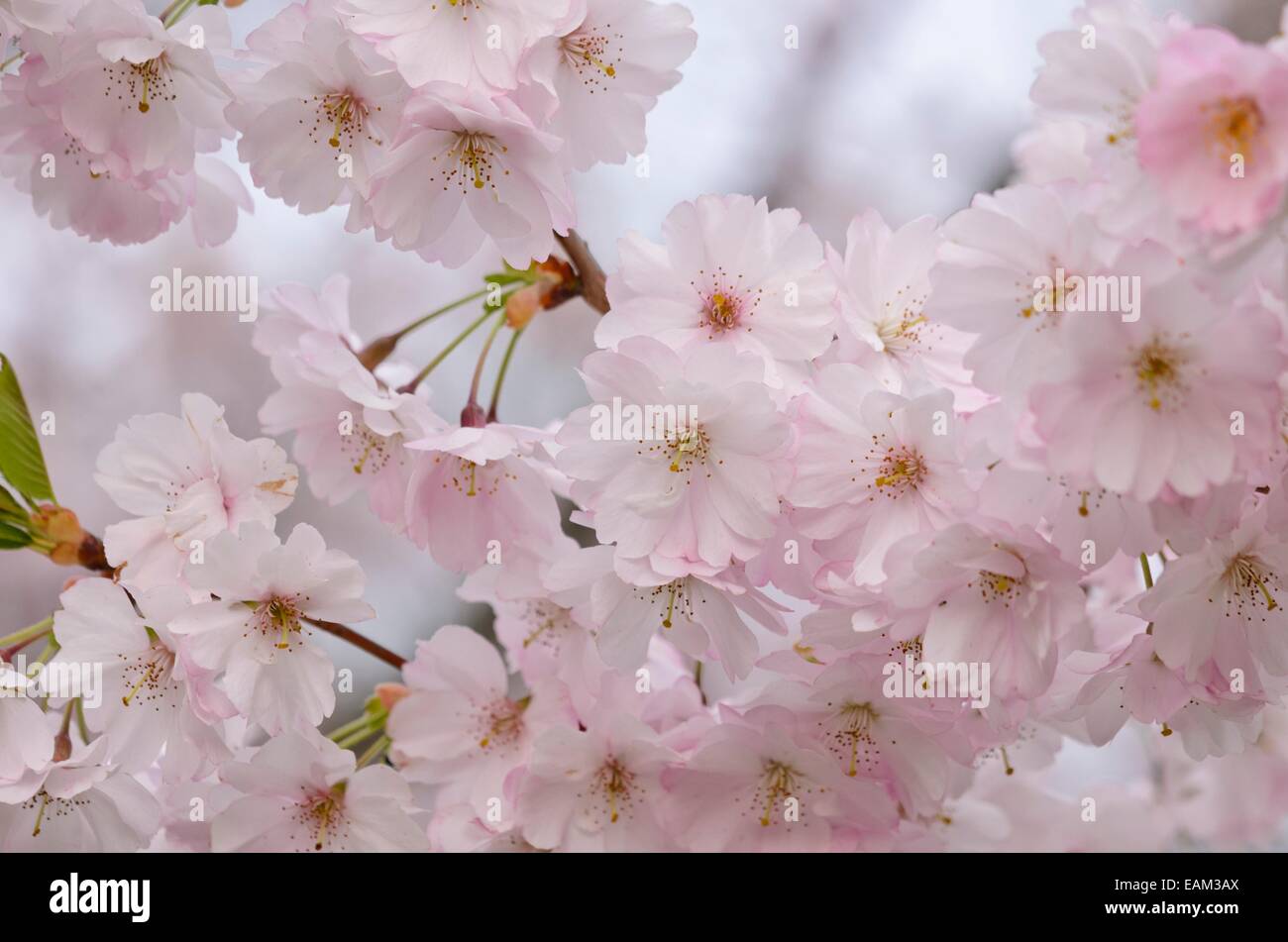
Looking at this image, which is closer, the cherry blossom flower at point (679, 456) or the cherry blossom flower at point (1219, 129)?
the cherry blossom flower at point (1219, 129)

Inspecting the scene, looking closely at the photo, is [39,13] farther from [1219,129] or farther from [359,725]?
[1219,129]

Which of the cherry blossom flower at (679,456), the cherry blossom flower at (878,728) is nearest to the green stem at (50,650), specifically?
the cherry blossom flower at (679,456)


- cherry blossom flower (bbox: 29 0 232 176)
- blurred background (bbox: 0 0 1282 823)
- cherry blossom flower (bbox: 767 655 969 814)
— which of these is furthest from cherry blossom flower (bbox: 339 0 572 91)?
blurred background (bbox: 0 0 1282 823)

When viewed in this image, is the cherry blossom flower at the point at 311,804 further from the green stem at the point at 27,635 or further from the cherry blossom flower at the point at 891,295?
the cherry blossom flower at the point at 891,295

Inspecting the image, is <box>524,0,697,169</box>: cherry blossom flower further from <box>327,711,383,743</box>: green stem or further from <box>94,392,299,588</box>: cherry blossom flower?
<box>327,711,383,743</box>: green stem

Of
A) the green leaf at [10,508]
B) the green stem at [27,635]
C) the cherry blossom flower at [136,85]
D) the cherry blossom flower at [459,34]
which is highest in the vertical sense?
the cherry blossom flower at [136,85]

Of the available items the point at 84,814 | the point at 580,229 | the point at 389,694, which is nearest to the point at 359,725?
the point at 389,694
